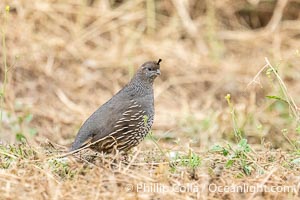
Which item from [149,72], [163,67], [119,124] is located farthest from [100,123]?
[163,67]

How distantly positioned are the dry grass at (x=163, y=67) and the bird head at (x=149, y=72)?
462mm

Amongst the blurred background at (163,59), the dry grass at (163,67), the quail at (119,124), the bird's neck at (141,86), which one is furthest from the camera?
the blurred background at (163,59)

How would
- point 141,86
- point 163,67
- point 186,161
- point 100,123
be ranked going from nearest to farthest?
1. point 186,161
2. point 100,123
3. point 141,86
4. point 163,67

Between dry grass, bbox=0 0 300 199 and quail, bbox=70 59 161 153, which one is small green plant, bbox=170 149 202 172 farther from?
quail, bbox=70 59 161 153

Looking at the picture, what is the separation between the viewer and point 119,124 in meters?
5.98

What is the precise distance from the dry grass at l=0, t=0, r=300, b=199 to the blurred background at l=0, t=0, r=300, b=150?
0.01 m

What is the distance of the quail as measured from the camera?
5887 mm

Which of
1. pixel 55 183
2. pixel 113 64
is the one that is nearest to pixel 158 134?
pixel 113 64

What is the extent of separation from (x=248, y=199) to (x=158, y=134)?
3.74 metres

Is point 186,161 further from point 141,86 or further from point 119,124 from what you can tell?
point 141,86

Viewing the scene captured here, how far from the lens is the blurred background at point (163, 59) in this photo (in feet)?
26.7

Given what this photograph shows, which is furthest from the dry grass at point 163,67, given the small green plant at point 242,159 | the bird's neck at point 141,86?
the bird's neck at point 141,86

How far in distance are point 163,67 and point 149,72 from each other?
3.17 metres

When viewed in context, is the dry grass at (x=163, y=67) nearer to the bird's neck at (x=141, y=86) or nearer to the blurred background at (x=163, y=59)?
the blurred background at (x=163, y=59)
